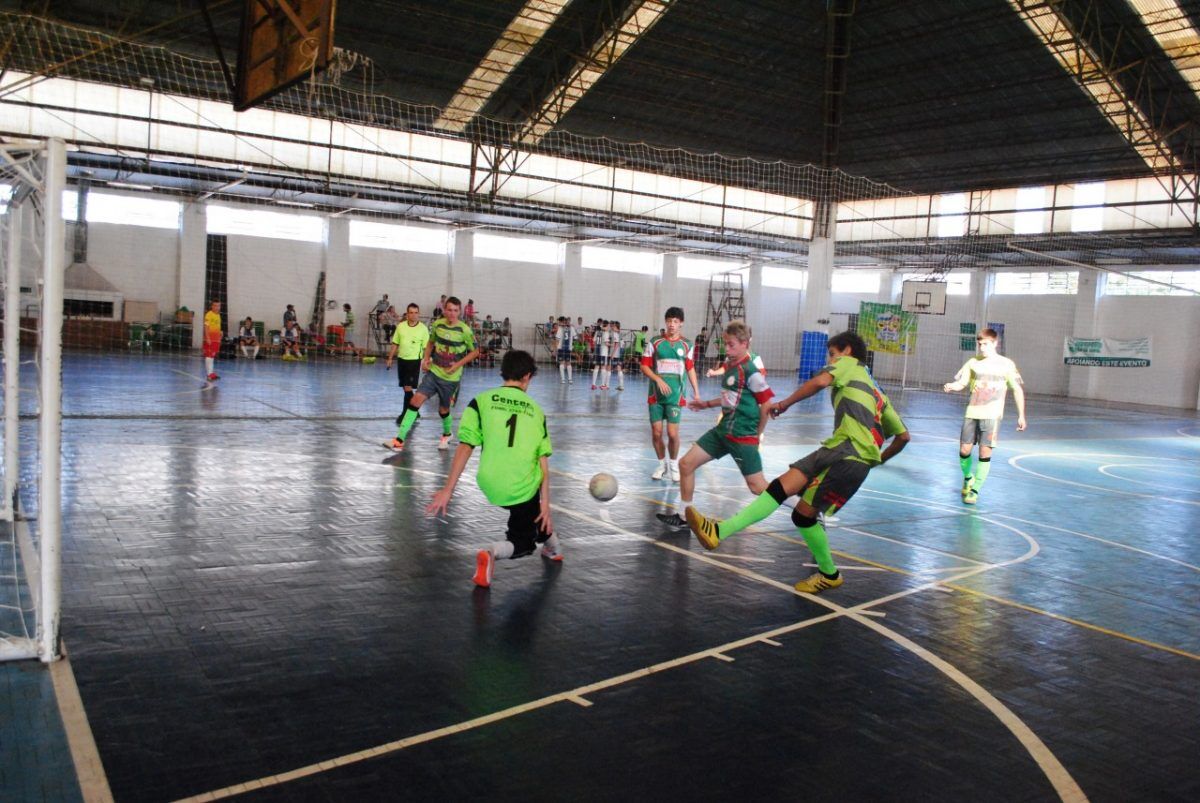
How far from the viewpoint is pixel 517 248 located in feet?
131

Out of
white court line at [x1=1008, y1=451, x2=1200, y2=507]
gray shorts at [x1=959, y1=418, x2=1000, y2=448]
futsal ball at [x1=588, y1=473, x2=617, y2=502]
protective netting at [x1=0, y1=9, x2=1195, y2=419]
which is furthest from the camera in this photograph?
protective netting at [x1=0, y1=9, x2=1195, y2=419]

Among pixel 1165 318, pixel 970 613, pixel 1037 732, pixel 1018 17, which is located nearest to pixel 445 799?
pixel 1037 732

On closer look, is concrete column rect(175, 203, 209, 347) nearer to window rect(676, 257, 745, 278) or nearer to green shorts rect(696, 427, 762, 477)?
window rect(676, 257, 745, 278)

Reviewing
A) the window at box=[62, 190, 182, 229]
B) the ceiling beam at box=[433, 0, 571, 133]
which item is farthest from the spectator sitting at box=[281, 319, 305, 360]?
the ceiling beam at box=[433, 0, 571, 133]

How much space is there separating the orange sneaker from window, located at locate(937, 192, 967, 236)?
3561 cm

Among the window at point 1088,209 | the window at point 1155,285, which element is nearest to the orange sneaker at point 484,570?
the window at point 1088,209

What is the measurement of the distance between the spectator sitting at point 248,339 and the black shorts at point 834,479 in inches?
1112

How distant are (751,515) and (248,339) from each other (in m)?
28.8

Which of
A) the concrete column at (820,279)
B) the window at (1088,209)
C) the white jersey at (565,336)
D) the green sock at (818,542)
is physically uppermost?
the window at (1088,209)

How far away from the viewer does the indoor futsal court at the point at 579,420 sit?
4.13 meters

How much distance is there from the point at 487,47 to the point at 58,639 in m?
26.8

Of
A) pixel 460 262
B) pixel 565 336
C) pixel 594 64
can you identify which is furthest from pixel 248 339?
pixel 594 64

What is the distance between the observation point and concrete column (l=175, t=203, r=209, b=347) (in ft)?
109

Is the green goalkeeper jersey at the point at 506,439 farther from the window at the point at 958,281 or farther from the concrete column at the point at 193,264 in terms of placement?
the window at the point at 958,281
